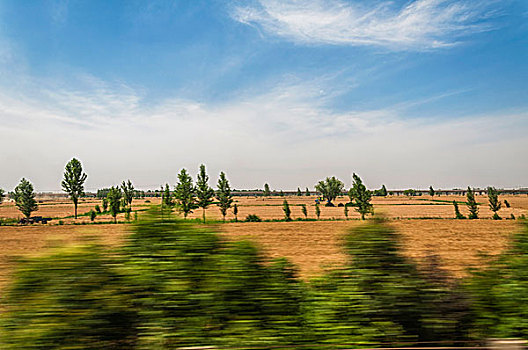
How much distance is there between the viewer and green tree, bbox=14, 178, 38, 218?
175ft

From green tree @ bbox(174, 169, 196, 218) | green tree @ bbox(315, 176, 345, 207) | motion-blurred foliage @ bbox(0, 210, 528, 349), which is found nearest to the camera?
motion-blurred foliage @ bbox(0, 210, 528, 349)

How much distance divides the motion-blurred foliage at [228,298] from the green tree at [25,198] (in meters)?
62.5

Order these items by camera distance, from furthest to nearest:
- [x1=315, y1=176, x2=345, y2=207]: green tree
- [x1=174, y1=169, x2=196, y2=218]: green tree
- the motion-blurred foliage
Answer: [x1=315, y1=176, x2=345, y2=207]: green tree → [x1=174, y1=169, x2=196, y2=218]: green tree → the motion-blurred foliage

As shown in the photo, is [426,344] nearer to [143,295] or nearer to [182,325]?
[182,325]

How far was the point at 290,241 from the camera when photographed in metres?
28.4

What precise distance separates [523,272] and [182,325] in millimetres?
3544

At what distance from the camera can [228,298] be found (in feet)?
9.95

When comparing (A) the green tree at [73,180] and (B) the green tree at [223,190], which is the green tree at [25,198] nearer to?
(A) the green tree at [73,180]

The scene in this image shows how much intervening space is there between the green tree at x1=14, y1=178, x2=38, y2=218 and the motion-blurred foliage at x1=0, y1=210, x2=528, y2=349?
62540 mm

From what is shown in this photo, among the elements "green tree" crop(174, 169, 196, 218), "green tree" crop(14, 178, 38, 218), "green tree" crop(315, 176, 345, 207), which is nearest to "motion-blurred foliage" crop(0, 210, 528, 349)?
"green tree" crop(174, 169, 196, 218)

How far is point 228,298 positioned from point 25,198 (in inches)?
2520

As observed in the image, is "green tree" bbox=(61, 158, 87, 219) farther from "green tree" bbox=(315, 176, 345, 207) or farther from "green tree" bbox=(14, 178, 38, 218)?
"green tree" bbox=(315, 176, 345, 207)

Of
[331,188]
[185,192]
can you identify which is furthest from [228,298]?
[331,188]

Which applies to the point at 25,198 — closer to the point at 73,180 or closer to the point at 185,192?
the point at 73,180
